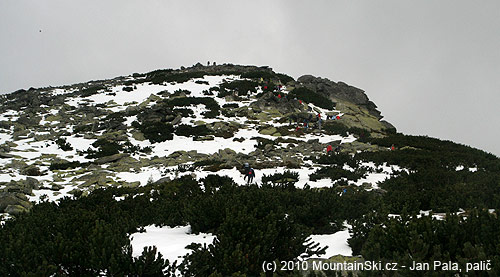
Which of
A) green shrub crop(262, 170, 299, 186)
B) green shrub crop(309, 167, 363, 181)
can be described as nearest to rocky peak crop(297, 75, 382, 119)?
green shrub crop(309, 167, 363, 181)

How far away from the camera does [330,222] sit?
19.9 ft

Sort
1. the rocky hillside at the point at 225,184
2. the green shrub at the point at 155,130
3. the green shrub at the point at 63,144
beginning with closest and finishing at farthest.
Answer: the rocky hillside at the point at 225,184
the green shrub at the point at 63,144
the green shrub at the point at 155,130

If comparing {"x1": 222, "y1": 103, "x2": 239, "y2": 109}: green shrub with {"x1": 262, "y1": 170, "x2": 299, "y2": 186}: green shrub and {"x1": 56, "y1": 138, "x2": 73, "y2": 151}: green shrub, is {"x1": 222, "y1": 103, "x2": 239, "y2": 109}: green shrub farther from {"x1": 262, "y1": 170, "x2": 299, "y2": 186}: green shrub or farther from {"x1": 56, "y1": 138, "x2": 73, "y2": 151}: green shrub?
{"x1": 262, "y1": 170, "x2": 299, "y2": 186}: green shrub

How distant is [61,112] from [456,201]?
98.8ft

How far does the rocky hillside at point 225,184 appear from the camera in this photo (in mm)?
3322

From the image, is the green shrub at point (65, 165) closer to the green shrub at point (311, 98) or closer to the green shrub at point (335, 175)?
the green shrub at point (335, 175)

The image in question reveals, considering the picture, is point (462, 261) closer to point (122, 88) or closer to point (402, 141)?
point (402, 141)

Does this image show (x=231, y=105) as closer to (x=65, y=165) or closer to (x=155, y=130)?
(x=155, y=130)

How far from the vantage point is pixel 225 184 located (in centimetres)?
816

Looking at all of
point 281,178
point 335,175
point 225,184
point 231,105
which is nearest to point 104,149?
point 281,178

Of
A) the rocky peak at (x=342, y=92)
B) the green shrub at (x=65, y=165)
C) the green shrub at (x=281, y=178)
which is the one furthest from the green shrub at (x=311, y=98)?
the green shrub at (x=65, y=165)

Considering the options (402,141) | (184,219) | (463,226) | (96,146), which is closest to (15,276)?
(184,219)

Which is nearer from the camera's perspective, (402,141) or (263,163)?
(263,163)

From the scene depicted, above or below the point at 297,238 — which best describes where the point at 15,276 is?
below
